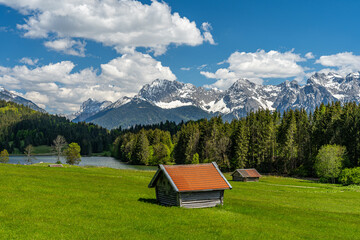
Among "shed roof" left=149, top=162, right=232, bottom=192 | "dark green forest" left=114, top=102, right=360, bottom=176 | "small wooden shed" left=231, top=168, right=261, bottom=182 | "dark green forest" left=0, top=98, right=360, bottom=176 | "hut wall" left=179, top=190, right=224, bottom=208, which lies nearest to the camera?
"shed roof" left=149, top=162, right=232, bottom=192

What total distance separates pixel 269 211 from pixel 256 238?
12.8m

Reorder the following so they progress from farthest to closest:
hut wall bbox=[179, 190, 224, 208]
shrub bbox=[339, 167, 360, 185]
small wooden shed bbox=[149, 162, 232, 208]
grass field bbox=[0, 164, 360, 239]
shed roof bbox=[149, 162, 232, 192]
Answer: shrub bbox=[339, 167, 360, 185] → hut wall bbox=[179, 190, 224, 208] → small wooden shed bbox=[149, 162, 232, 208] → shed roof bbox=[149, 162, 232, 192] → grass field bbox=[0, 164, 360, 239]

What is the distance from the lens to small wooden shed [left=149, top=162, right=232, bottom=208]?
29266 millimetres

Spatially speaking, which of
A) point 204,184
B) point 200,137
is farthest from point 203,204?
point 200,137

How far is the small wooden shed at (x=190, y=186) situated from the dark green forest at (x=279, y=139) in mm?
72693

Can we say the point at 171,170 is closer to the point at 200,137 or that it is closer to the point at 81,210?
the point at 81,210

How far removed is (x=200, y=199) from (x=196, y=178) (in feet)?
7.25

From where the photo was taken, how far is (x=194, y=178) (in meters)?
30.2

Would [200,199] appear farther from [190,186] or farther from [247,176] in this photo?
[247,176]

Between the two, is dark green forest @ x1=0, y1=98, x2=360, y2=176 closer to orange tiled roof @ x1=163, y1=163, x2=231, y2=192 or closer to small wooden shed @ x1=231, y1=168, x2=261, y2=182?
small wooden shed @ x1=231, y1=168, x2=261, y2=182

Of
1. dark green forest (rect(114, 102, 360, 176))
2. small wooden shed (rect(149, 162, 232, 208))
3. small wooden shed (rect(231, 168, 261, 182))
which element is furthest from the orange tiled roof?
dark green forest (rect(114, 102, 360, 176))

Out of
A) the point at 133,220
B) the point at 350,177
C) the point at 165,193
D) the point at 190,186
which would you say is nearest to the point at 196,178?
the point at 190,186

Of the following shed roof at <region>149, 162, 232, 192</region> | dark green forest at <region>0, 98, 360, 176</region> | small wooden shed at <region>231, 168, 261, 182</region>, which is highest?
dark green forest at <region>0, 98, 360, 176</region>

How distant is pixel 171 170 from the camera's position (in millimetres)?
30453
